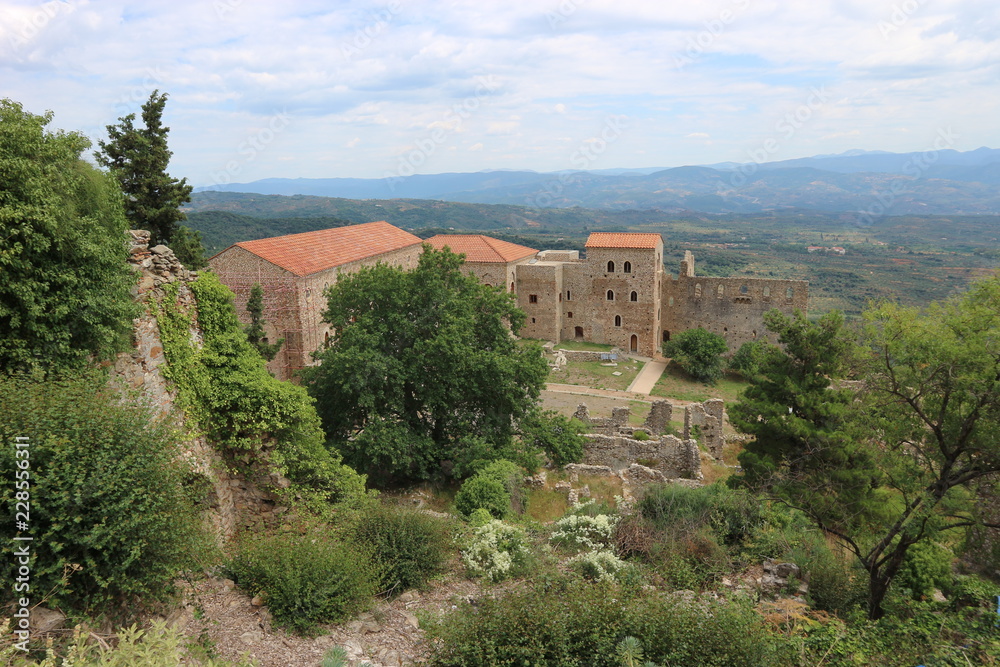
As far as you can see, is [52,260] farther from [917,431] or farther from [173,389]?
[917,431]

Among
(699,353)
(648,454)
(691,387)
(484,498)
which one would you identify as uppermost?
(484,498)

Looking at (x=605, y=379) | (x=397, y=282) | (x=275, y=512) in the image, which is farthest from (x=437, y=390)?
(x=605, y=379)

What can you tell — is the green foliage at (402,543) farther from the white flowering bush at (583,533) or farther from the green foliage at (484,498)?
the green foliage at (484,498)

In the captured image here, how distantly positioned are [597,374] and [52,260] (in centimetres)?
2922

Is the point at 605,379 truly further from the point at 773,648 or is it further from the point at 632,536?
the point at 773,648

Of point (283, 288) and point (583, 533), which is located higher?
point (283, 288)

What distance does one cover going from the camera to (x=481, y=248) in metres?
39.9

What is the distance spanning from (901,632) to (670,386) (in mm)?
26609

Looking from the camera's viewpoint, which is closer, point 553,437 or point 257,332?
point 553,437

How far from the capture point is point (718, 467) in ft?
65.5

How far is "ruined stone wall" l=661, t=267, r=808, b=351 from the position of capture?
3725 cm

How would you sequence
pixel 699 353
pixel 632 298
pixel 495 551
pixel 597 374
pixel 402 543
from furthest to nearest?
pixel 632 298 < pixel 699 353 < pixel 597 374 < pixel 495 551 < pixel 402 543

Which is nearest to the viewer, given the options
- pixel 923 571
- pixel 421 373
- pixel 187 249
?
pixel 923 571

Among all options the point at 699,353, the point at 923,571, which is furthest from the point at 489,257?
the point at 923,571
